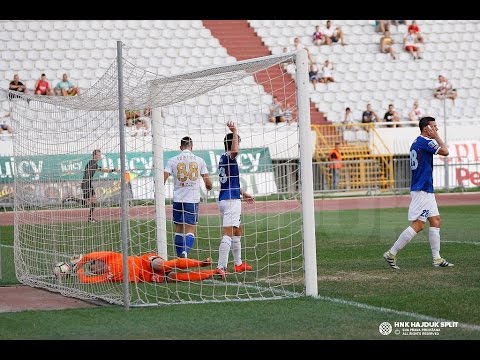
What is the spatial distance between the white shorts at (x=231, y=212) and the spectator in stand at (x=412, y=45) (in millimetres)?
26339

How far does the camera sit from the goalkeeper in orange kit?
12.6 meters

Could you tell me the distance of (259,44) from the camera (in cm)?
3781

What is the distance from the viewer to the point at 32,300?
39.0ft

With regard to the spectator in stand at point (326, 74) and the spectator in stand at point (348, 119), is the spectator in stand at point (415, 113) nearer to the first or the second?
the spectator in stand at point (348, 119)

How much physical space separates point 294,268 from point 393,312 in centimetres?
468

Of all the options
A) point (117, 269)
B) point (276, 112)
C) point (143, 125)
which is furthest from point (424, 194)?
point (276, 112)

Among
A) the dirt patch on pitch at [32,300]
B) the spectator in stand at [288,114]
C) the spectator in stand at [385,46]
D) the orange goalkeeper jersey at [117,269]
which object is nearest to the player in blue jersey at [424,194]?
the spectator in stand at [288,114]

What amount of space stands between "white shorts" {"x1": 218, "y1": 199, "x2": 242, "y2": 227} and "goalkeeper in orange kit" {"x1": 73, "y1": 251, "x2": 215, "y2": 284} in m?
1.01

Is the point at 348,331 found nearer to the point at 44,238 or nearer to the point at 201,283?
the point at 201,283

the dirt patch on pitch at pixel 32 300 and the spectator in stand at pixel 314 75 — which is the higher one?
the spectator in stand at pixel 314 75

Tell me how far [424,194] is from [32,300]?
5.76 meters

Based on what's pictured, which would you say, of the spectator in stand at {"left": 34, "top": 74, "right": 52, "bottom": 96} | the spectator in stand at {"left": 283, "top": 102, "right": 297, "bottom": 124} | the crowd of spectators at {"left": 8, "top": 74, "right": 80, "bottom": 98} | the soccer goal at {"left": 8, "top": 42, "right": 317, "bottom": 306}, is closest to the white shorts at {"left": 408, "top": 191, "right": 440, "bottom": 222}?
the soccer goal at {"left": 8, "top": 42, "right": 317, "bottom": 306}

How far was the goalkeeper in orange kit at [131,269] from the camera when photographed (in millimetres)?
12562

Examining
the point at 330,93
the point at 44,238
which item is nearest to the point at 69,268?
the point at 44,238
